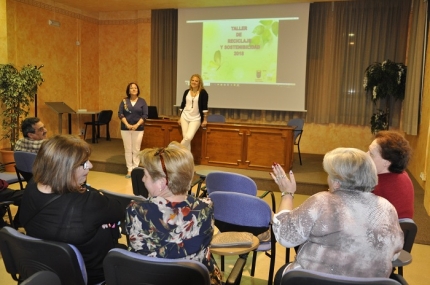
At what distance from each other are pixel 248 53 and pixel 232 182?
5177 mm

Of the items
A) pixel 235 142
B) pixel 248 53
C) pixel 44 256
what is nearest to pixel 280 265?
Answer: pixel 44 256

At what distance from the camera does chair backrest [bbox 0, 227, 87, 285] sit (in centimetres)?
161

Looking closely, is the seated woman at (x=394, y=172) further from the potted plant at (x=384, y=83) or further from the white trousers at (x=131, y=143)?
the potted plant at (x=384, y=83)

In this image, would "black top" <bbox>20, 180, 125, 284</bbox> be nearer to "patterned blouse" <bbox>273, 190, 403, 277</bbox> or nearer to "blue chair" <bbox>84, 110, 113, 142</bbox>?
"patterned blouse" <bbox>273, 190, 403, 277</bbox>

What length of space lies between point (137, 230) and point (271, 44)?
6670 mm

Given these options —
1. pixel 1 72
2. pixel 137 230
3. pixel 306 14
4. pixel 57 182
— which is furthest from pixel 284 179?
Answer: pixel 306 14

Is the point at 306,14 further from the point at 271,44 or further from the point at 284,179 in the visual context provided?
the point at 284,179

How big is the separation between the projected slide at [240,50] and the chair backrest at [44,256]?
21.8ft

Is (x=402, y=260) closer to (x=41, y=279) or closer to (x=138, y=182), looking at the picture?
(x=41, y=279)

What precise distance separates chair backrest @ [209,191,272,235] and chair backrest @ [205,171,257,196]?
583 mm

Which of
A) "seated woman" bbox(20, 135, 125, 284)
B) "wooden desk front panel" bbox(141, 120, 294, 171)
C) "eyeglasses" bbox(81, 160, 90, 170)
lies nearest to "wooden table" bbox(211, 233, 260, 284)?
"seated woman" bbox(20, 135, 125, 284)

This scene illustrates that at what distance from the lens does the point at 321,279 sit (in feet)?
4.44

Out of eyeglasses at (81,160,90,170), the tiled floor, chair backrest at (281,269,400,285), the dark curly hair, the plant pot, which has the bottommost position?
the tiled floor

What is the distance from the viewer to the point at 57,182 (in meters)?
1.82
